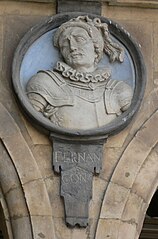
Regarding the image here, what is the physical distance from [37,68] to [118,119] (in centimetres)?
64

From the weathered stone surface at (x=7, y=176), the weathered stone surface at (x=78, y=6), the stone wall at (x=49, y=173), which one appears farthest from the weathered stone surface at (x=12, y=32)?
the weathered stone surface at (x=7, y=176)

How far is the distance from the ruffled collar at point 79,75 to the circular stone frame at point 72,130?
0.24m

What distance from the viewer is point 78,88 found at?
661 centimetres

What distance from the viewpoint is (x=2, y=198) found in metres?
6.48

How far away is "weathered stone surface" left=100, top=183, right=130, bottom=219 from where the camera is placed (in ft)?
21.2

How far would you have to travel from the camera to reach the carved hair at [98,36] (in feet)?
22.1

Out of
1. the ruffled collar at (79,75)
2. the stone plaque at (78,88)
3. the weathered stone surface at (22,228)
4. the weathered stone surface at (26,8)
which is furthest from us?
the weathered stone surface at (26,8)

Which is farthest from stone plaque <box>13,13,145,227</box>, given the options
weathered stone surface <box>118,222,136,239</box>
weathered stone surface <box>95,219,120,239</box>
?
weathered stone surface <box>118,222,136,239</box>

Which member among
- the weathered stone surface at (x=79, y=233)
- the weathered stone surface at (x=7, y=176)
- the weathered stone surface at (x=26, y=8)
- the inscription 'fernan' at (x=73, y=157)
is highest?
the weathered stone surface at (x=26, y=8)

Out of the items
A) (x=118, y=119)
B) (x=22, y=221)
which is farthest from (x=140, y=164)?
(x=22, y=221)

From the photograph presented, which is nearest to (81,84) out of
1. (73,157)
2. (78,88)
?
(78,88)

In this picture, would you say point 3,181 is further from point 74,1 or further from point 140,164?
point 74,1

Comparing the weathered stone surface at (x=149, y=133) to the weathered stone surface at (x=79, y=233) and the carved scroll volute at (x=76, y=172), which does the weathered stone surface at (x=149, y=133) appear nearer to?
the carved scroll volute at (x=76, y=172)

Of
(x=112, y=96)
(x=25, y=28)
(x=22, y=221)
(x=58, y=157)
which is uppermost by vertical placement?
(x=25, y=28)
